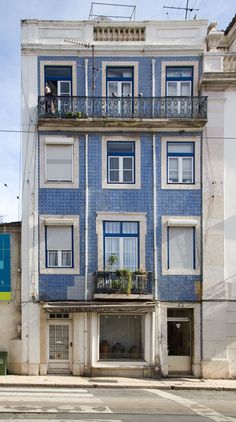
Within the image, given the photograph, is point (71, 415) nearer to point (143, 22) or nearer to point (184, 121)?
point (184, 121)

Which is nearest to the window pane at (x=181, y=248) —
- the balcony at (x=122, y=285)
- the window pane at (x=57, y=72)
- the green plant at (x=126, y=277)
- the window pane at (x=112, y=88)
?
the balcony at (x=122, y=285)

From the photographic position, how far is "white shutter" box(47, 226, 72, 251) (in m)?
18.4

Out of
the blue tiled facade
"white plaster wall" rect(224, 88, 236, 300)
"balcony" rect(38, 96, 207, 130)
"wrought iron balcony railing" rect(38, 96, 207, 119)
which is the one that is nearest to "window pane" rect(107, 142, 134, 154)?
the blue tiled facade

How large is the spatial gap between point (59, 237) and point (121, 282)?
9.63 ft

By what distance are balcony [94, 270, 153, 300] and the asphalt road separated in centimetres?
338

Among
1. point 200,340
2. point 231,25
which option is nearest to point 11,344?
point 200,340

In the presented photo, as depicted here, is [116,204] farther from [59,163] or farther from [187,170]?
[187,170]

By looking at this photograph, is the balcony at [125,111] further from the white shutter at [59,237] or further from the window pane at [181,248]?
the window pane at [181,248]

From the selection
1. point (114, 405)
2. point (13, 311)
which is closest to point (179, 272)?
point (13, 311)

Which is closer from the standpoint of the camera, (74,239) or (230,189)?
(74,239)

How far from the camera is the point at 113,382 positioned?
16688 mm

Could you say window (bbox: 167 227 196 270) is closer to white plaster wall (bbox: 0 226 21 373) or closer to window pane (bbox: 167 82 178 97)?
window pane (bbox: 167 82 178 97)

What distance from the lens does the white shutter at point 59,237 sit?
60.3ft

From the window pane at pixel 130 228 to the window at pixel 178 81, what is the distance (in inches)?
210
